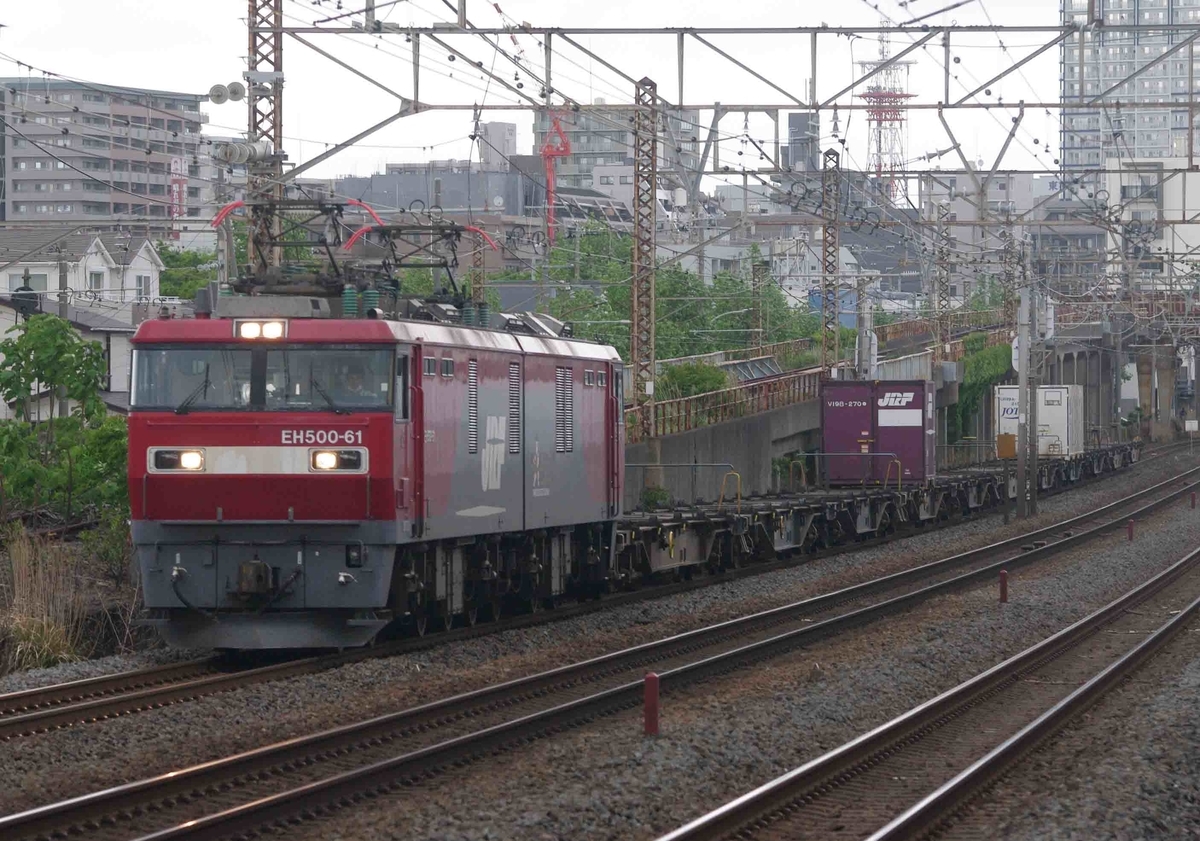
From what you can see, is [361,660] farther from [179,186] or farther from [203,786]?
[179,186]

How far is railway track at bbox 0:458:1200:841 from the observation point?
9438mm

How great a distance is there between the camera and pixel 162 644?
17188mm

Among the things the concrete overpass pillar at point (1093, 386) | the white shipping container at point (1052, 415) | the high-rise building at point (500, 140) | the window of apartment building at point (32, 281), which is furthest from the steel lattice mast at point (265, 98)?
the high-rise building at point (500, 140)

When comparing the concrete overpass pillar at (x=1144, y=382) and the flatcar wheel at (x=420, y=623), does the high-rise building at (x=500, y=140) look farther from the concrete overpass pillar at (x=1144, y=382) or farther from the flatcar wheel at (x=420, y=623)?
the flatcar wheel at (x=420, y=623)

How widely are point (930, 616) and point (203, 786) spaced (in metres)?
12.5

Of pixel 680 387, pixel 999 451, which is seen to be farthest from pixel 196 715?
pixel 999 451

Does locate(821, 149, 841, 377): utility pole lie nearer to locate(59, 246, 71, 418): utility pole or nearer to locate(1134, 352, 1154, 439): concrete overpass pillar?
locate(59, 246, 71, 418): utility pole

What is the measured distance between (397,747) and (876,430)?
26422 mm

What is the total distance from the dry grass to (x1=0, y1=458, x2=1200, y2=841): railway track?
4.87 metres

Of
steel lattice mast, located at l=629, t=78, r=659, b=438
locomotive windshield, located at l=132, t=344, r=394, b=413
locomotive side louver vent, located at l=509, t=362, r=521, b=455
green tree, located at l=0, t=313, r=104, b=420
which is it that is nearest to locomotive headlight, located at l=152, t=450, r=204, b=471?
locomotive windshield, located at l=132, t=344, r=394, b=413

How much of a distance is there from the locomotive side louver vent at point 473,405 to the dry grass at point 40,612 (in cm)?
424

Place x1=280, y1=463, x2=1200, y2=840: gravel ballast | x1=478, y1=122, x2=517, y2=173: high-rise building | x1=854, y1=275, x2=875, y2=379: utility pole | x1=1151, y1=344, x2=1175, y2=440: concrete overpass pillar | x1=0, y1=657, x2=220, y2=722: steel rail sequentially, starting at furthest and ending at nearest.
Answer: x1=478, y1=122, x2=517, y2=173: high-rise building → x1=1151, y1=344, x2=1175, y2=440: concrete overpass pillar → x1=854, y1=275, x2=875, y2=379: utility pole → x1=0, y1=657, x2=220, y2=722: steel rail → x1=280, y1=463, x2=1200, y2=840: gravel ballast

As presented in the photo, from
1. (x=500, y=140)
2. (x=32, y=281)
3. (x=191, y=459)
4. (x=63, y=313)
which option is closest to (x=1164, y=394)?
(x=500, y=140)

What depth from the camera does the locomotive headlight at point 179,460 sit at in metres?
15.1
